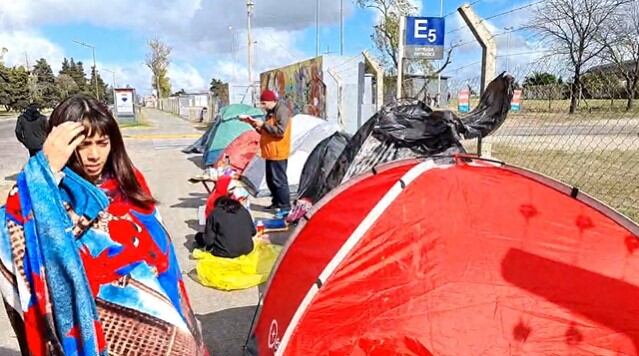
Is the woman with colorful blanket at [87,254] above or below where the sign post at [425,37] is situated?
below

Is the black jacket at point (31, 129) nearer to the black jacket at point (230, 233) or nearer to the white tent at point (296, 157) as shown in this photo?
the white tent at point (296, 157)

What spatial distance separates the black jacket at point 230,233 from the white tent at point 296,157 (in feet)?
9.72

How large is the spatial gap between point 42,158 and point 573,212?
2.34 metres

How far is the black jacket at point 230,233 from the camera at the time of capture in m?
4.34

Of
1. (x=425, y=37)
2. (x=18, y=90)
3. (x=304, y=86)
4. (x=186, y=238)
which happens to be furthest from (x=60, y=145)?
(x=18, y=90)

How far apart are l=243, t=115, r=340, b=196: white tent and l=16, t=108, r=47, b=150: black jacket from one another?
3250 mm

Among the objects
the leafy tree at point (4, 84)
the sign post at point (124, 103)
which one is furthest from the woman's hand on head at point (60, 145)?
the leafy tree at point (4, 84)

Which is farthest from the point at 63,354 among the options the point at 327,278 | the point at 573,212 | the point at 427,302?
the point at 573,212

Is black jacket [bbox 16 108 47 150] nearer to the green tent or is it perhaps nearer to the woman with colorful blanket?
the green tent

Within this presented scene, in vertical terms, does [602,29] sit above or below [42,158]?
above

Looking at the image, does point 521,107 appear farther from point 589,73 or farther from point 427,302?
point 427,302

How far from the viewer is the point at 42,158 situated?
1.42 metres

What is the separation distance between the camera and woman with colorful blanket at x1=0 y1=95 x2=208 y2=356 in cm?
141

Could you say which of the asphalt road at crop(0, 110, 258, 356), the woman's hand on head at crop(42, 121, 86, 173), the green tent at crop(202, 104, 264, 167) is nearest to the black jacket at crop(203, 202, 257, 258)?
the asphalt road at crop(0, 110, 258, 356)
